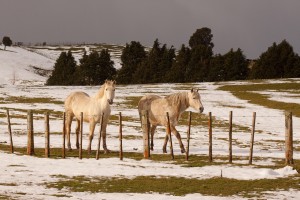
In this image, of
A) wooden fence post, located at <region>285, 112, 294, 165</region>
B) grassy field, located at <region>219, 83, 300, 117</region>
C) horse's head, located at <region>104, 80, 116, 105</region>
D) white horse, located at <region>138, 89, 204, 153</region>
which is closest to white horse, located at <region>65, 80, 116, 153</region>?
horse's head, located at <region>104, 80, 116, 105</region>

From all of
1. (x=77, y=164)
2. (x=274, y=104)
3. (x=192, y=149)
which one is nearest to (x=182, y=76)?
(x=274, y=104)

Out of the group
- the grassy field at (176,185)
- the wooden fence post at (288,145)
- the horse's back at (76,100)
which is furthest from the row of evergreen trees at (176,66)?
the grassy field at (176,185)

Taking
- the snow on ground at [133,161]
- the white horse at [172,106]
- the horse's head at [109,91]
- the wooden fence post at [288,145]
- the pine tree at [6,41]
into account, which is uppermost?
the pine tree at [6,41]

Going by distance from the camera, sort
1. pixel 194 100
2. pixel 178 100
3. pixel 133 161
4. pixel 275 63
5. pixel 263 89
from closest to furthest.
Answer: pixel 133 161, pixel 194 100, pixel 178 100, pixel 263 89, pixel 275 63

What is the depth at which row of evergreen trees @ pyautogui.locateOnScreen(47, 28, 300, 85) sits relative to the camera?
10019 centimetres

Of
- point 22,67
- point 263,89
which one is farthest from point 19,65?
point 263,89

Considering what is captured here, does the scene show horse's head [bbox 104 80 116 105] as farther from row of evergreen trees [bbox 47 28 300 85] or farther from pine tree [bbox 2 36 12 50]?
pine tree [bbox 2 36 12 50]

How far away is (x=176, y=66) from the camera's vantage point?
4067 inches

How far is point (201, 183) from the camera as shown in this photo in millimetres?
16266

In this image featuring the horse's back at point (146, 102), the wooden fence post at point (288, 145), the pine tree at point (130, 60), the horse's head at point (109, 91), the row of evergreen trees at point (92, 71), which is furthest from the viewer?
the pine tree at point (130, 60)

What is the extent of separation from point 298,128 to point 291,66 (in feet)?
218

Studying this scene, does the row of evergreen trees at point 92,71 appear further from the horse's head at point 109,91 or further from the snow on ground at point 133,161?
the horse's head at point 109,91

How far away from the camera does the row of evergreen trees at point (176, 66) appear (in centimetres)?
10019

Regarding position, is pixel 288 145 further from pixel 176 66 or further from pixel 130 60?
pixel 130 60
